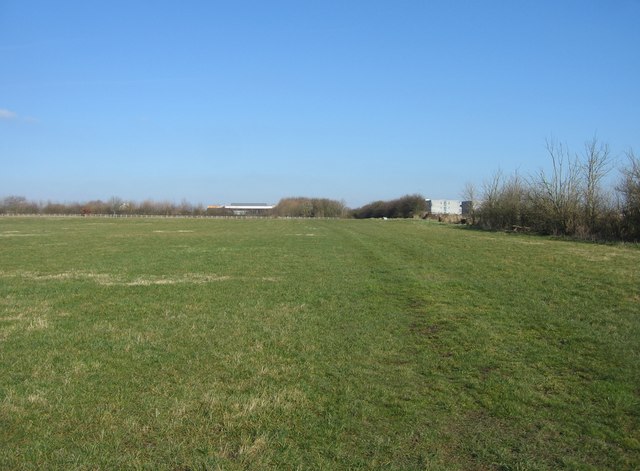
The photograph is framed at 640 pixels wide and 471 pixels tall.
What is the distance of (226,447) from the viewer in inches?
174

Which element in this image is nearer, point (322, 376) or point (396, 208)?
point (322, 376)

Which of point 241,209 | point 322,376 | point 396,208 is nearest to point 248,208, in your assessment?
point 241,209

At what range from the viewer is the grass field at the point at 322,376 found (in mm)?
4387

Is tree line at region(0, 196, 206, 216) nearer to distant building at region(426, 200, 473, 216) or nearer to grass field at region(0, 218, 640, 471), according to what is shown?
distant building at region(426, 200, 473, 216)

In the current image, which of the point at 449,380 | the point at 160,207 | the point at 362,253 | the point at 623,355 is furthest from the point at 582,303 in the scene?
the point at 160,207

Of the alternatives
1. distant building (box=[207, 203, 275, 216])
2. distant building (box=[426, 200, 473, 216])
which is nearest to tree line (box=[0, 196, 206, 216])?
distant building (box=[207, 203, 275, 216])

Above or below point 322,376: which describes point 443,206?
above

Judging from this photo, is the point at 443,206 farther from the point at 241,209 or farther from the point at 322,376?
the point at 322,376

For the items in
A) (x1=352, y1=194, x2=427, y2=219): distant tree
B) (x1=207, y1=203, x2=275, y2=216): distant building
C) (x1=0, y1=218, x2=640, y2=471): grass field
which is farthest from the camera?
(x1=207, y1=203, x2=275, y2=216): distant building

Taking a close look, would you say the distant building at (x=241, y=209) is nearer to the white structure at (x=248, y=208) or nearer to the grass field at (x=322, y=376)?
the white structure at (x=248, y=208)

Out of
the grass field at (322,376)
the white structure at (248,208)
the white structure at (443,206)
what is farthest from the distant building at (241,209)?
the grass field at (322,376)

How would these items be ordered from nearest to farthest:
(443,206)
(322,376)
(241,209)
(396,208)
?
(322,376), (443,206), (396,208), (241,209)

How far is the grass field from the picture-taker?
4387 millimetres

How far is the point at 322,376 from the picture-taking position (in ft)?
20.9
